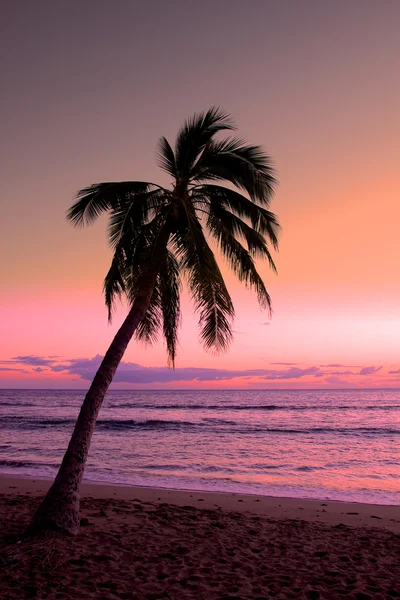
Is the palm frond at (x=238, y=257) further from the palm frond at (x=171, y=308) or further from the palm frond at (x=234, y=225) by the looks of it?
the palm frond at (x=171, y=308)

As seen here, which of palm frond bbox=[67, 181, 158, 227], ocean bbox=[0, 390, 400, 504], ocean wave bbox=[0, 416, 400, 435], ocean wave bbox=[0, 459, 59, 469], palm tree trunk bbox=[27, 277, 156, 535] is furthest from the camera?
ocean wave bbox=[0, 416, 400, 435]

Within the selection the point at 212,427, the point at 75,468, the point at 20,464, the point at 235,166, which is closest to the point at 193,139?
the point at 235,166

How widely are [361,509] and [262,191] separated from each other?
760 centimetres

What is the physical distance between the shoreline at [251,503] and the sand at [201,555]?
0.10 metres

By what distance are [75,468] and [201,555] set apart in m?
2.19

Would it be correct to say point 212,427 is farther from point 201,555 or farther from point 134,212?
point 201,555

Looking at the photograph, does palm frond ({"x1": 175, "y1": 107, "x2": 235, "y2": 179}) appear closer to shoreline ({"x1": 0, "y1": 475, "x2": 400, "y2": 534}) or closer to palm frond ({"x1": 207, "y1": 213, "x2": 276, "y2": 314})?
palm frond ({"x1": 207, "y1": 213, "x2": 276, "y2": 314})

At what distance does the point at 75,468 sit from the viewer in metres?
6.80

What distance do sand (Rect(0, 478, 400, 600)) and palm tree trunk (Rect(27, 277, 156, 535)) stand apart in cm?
30

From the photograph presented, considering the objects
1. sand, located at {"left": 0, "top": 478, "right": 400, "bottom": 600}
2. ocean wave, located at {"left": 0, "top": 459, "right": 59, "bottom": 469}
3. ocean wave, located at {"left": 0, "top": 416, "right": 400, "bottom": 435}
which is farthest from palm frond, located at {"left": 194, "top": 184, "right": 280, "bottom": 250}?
ocean wave, located at {"left": 0, "top": 416, "right": 400, "bottom": 435}

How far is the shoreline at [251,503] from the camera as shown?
9.52 meters

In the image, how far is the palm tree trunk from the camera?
6477 millimetres

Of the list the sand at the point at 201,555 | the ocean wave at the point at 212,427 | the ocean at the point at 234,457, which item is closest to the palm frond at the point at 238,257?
the sand at the point at 201,555

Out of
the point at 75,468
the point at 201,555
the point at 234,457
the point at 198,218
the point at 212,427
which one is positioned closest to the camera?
Result: the point at 201,555
